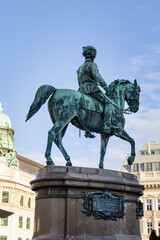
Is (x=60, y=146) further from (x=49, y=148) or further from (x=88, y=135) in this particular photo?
(x=88, y=135)

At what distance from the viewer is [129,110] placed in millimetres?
11883

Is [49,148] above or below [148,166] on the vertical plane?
below

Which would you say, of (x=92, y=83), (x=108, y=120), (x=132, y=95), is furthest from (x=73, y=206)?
(x=132, y=95)

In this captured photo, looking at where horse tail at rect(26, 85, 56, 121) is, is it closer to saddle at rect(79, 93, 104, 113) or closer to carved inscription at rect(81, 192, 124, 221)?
saddle at rect(79, 93, 104, 113)

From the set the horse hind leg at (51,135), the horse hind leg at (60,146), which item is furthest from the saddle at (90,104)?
the horse hind leg at (60,146)

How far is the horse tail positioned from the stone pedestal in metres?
1.77

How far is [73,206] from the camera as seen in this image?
9312 millimetres

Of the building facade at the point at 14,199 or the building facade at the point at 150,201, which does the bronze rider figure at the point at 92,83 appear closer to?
the building facade at the point at 14,199

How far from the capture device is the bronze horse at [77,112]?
1048 cm

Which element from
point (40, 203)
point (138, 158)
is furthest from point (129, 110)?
point (138, 158)

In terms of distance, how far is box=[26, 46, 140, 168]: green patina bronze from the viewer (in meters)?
10.5

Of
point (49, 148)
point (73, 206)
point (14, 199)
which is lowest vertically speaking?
point (73, 206)

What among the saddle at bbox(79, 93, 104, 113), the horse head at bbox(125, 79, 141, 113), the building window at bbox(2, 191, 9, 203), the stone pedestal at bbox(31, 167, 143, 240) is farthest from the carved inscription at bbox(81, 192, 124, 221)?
the building window at bbox(2, 191, 9, 203)

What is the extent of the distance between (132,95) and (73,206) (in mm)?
4223
